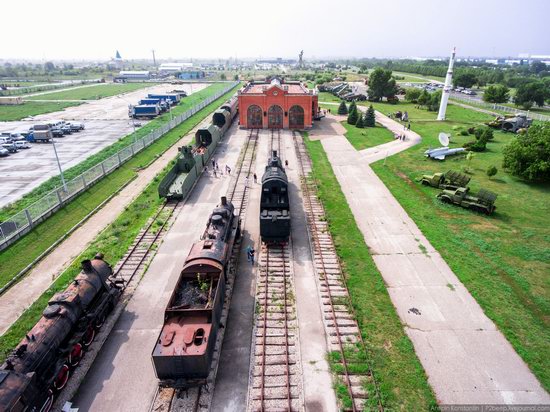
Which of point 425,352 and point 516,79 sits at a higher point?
point 516,79

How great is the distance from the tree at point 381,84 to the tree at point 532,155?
54945 millimetres

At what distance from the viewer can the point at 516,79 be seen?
4545 inches

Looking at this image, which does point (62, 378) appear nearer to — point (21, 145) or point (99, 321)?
point (99, 321)

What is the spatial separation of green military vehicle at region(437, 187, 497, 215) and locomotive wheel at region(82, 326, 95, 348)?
98.0 ft

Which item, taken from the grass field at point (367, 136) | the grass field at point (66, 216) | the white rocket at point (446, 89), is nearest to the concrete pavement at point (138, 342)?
the grass field at point (66, 216)

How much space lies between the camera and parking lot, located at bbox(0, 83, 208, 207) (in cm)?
3466

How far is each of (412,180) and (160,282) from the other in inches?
1118

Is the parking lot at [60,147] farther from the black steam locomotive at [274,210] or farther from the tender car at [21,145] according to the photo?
the black steam locomotive at [274,210]

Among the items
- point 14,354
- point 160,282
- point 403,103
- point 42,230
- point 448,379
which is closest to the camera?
point 14,354

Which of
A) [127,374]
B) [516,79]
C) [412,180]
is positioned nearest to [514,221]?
[412,180]

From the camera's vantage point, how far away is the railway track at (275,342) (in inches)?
523

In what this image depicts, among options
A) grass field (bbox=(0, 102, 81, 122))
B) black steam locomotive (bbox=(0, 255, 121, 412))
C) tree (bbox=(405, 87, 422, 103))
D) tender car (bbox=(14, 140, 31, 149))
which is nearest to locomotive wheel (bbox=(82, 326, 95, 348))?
black steam locomotive (bbox=(0, 255, 121, 412))

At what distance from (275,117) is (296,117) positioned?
372 centimetres

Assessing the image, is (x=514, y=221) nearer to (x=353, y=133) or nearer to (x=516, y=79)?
(x=353, y=133)
